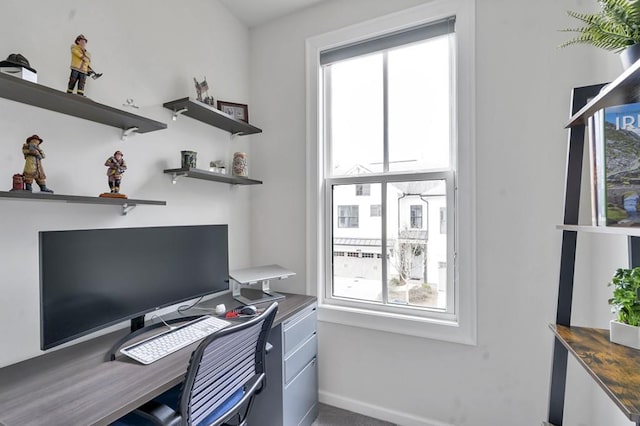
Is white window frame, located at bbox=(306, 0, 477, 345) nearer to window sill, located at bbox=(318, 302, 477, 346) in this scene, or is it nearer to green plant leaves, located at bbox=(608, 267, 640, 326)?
window sill, located at bbox=(318, 302, 477, 346)

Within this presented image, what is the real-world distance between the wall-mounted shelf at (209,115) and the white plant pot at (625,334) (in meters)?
2.08

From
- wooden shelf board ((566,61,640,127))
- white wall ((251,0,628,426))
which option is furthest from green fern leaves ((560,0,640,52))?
white wall ((251,0,628,426))

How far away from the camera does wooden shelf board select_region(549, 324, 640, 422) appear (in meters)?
0.65

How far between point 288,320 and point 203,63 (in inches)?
71.5

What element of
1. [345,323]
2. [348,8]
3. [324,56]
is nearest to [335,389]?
[345,323]

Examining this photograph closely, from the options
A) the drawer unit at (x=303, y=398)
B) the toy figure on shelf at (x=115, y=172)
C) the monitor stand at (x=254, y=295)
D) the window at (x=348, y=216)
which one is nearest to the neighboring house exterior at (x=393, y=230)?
the window at (x=348, y=216)

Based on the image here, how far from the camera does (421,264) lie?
198 cm

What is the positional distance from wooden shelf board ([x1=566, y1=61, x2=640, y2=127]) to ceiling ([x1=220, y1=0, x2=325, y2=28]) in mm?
1991

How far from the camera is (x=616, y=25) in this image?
2.65 ft

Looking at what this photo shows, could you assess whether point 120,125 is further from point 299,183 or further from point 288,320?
point 288,320

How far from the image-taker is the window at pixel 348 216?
7.17 ft

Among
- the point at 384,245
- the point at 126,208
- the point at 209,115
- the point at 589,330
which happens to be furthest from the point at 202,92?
the point at 589,330

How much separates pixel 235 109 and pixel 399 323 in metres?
1.92

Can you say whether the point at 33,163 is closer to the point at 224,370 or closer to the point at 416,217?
the point at 224,370
